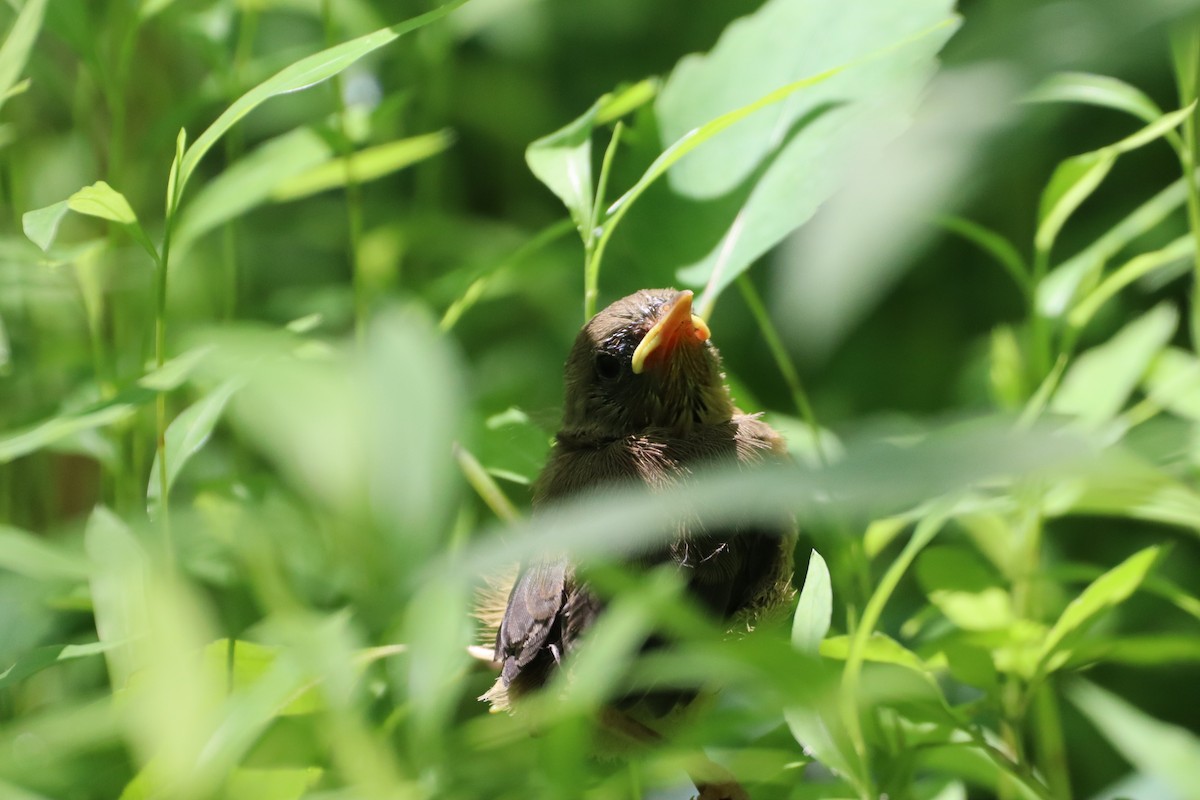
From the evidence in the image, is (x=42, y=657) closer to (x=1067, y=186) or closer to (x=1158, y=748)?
(x=1158, y=748)

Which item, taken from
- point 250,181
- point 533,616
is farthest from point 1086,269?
point 250,181

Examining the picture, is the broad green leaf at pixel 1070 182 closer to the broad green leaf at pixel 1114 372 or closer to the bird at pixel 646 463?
the broad green leaf at pixel 1114 372

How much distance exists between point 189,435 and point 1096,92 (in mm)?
629

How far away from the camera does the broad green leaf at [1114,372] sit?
0.83 m

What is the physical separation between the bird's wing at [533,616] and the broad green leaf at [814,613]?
135mm

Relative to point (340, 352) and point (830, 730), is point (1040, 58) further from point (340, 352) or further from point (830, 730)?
point (340, 352)

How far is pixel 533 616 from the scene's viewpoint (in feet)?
2.11

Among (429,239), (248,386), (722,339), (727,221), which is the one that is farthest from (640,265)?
(722,339)

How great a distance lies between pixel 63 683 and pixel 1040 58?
0.90 m

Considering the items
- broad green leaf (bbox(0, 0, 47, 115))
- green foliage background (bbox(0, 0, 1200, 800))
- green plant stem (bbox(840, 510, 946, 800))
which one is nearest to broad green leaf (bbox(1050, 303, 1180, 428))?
green foliage background (bbox(0, 0, 1200, 800))

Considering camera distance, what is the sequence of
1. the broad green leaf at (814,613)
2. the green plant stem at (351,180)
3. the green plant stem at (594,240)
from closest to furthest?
the broad green leaf at (814,613)
the green plant stem at (594,240)
the green plant stem at (351,180)

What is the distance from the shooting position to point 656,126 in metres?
0.80

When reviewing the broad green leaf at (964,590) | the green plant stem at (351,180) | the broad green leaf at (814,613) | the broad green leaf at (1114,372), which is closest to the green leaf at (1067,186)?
the broad green leaf at (1114,372)

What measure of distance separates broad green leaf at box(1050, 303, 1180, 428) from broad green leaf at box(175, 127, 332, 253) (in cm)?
58
